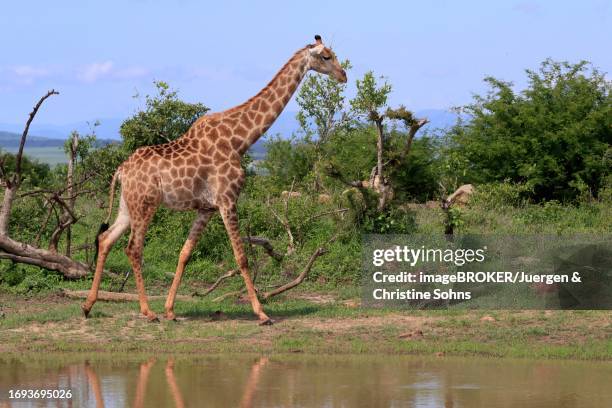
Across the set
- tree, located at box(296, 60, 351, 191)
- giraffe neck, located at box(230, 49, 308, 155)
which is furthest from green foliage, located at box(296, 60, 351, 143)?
giraffe neck, located at box(230, 49, 308, 155)

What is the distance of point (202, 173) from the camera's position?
11289mm

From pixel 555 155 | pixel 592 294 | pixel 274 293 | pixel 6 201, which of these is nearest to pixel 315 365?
pixel 274 293

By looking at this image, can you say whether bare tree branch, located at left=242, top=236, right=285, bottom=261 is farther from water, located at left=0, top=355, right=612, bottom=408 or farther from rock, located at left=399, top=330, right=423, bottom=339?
water, located at left=0, top=355, right=612, bottom=408

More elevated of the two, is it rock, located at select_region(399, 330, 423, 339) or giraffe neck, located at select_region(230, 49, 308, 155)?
giraffe neck, located at select_region(230, 49, 308, 155)

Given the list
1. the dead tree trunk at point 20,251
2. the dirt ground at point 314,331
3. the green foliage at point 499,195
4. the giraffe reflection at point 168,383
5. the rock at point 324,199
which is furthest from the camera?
the green foliage at point 499,195

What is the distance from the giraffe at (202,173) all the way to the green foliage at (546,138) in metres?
8.01

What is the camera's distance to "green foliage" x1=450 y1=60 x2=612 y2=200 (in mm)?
19078

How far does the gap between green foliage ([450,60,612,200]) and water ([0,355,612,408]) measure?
9.96 metres

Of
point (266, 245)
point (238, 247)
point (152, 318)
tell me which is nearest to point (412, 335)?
point (238, 247)

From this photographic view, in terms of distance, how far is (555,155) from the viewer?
63.5 feet

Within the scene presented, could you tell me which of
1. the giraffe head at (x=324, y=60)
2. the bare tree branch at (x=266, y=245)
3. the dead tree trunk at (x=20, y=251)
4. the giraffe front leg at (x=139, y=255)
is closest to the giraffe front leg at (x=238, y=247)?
the giraffe front leg at (x=139, y=255)

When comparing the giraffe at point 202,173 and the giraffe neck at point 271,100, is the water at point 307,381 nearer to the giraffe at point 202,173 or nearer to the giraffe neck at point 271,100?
the giraffe at point 202,173

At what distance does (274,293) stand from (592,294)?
3683 mm

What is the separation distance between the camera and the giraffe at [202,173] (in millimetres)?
11242
